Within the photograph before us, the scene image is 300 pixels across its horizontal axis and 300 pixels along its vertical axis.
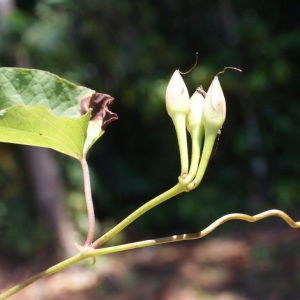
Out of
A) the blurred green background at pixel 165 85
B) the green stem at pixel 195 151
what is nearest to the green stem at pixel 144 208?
the green stem at pixel 195 151

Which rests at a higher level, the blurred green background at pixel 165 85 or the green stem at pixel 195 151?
the green stem at pixel 195 151

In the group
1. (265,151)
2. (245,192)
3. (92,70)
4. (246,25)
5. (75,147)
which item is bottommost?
(245,192)

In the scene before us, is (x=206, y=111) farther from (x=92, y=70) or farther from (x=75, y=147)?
(x=92, y=70)

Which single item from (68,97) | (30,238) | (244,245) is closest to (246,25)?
(244,245)

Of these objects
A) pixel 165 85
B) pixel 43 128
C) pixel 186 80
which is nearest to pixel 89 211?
pixel 43 128

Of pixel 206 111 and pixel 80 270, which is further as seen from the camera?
pixel 80 270

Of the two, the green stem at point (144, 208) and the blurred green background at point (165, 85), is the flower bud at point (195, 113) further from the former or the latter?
the blurred green background at point (165, 85)

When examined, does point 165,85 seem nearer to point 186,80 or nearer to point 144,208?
point 186,80
